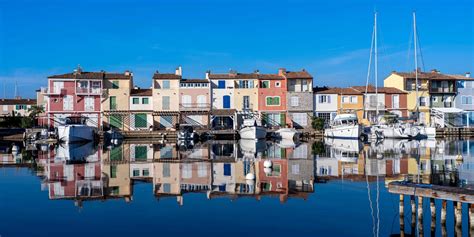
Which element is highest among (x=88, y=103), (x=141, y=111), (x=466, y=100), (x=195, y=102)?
(x=466, y=100)

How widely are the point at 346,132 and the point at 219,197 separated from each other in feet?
128

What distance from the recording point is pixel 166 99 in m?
62.0

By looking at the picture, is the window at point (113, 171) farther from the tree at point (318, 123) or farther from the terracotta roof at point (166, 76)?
the tree at point (318, 123)

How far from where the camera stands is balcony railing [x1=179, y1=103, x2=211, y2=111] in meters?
62.2

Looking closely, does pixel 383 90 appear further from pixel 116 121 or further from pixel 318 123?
pixel 116 121

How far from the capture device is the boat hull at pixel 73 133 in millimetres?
50875

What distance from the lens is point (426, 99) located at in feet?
222

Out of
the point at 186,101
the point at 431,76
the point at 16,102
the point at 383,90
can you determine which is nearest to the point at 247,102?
the point at 186,101

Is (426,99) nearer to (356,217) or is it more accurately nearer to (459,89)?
(459,89)

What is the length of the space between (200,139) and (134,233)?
146 ft

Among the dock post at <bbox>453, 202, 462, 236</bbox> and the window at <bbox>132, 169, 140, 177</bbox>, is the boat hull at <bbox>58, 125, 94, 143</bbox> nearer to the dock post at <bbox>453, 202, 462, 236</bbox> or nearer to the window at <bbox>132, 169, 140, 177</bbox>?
the window at <bbox>132, 169, 140, 177</bbox>

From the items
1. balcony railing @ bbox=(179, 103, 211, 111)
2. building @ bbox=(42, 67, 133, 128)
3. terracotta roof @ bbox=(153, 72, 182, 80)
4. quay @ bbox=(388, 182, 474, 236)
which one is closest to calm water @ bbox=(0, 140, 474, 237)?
quay @ bbox=(388, 182, 474, 236)

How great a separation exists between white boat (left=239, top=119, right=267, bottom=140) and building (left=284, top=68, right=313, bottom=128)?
9222 millimetres

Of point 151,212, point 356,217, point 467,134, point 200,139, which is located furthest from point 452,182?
point 467,134
